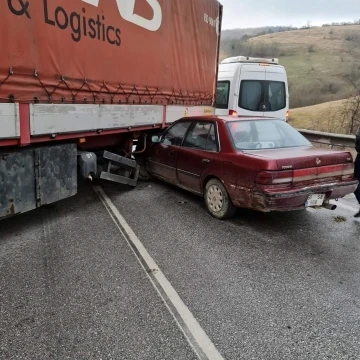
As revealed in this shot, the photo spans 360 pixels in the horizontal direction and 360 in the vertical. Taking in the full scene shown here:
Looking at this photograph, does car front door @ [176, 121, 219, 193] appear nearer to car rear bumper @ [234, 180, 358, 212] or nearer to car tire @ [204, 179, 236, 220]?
car tire @ [204, 179, 236, 220]

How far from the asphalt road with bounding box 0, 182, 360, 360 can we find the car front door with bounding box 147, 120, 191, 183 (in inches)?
49.8

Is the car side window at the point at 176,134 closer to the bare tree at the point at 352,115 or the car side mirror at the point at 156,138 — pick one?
the car side mirror at the point at 156,138

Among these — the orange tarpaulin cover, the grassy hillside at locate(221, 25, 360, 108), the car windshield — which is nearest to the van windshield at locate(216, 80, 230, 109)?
the orange tarpaulin cover

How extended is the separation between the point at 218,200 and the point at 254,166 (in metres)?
0.91

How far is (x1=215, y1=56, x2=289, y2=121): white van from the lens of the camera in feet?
35.2

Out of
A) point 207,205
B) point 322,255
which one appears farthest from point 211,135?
point 322,255

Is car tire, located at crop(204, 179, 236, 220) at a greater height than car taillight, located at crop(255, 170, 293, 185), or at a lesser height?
lesser

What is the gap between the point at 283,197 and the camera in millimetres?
4434

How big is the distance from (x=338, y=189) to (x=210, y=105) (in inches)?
192

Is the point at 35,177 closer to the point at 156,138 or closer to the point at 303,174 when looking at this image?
the point at 156,138

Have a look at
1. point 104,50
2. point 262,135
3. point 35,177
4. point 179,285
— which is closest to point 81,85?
point 104,50

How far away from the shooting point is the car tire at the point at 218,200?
514cm

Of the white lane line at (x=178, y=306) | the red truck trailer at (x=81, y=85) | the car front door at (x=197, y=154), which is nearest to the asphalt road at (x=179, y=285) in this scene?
the white lane line at (x=178, y=306)

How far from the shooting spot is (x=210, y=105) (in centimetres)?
912
